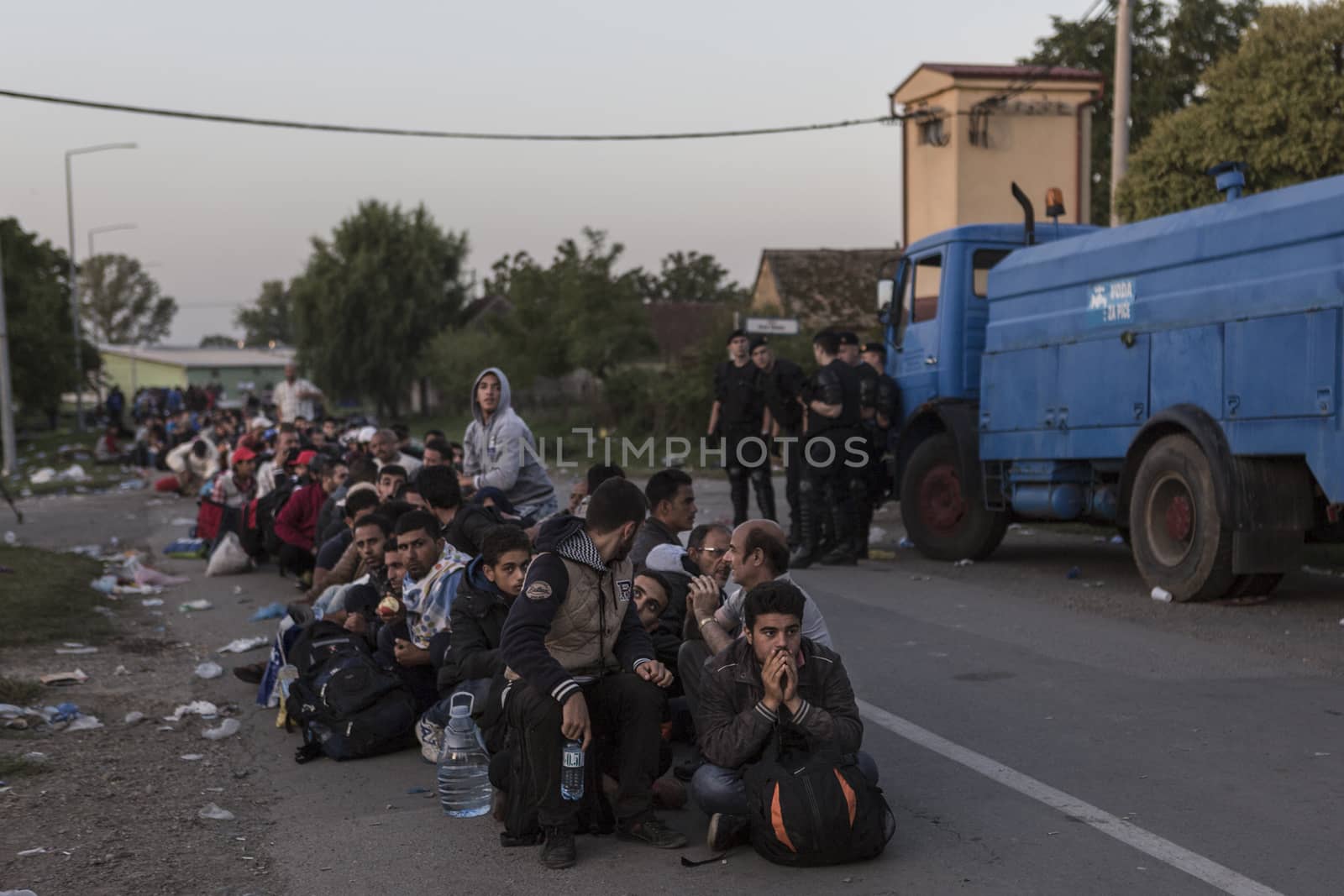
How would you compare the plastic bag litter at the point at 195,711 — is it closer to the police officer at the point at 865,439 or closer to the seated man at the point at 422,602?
the seated man at the point at 422,602

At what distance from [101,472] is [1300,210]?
30.0 m

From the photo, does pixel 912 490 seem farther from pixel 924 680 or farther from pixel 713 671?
pixel 713 671

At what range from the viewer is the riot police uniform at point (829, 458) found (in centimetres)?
1282

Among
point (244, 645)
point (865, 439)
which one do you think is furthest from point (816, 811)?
point (865, 439)

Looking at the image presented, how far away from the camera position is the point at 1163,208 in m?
17.8

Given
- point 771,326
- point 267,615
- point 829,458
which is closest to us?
point 267,615

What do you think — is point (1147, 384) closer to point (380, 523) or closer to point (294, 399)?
point (380, 523)

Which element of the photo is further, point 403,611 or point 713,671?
point 403,611

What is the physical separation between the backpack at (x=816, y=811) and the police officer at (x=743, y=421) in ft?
29.6

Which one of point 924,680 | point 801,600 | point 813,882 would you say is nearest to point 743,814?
point 813,882

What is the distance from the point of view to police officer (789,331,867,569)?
42.0 ft

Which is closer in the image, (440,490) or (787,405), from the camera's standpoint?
(440,490)

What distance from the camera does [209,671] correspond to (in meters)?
9.02

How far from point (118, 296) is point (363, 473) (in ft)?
520
